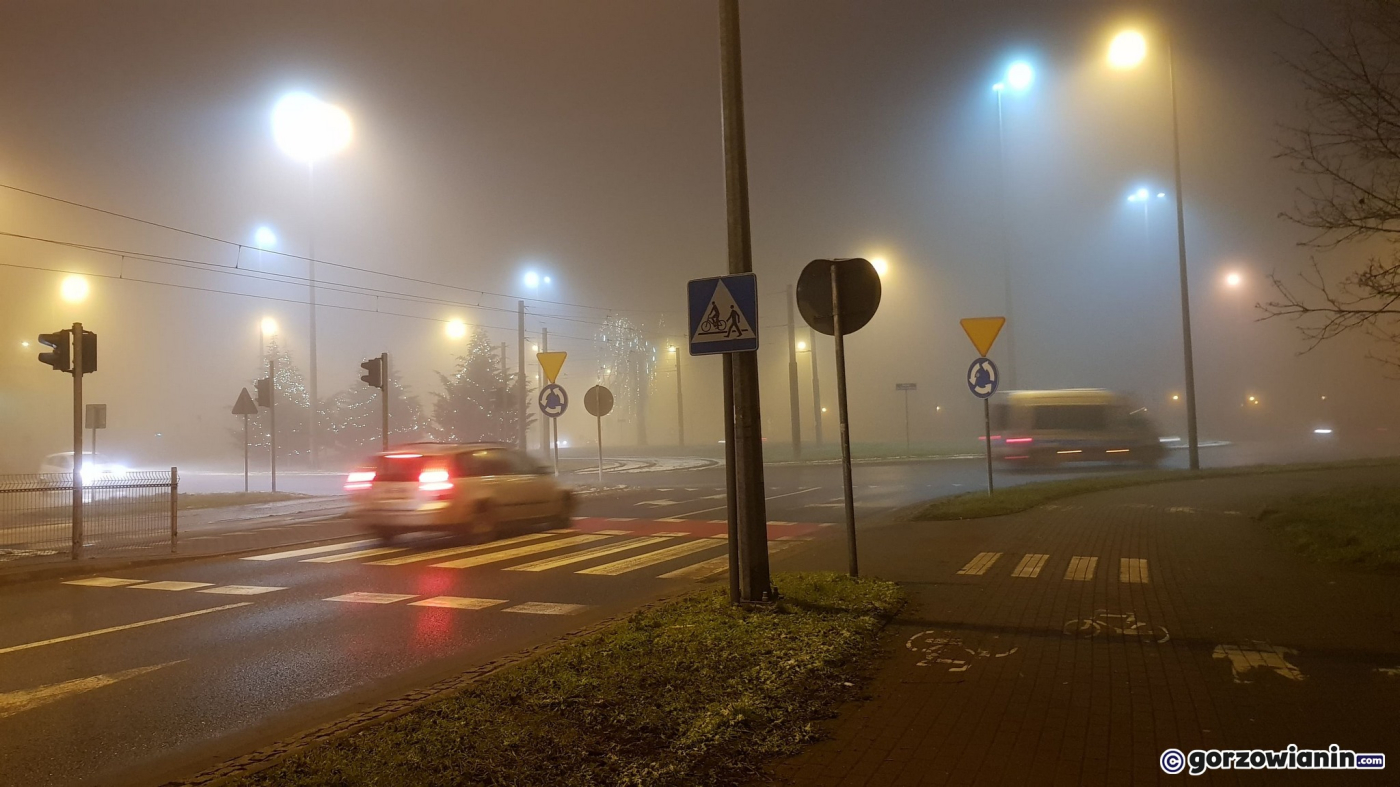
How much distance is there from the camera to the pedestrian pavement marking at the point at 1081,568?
871 centimetres

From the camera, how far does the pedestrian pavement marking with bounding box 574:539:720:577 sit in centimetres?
1055

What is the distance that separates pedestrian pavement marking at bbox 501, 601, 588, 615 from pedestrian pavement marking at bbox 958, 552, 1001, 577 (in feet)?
13.2

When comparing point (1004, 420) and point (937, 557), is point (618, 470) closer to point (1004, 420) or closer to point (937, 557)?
point (1004, 420)

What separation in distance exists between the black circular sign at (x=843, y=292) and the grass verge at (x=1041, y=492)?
730 cm

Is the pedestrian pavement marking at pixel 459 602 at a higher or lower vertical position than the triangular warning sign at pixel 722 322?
lower

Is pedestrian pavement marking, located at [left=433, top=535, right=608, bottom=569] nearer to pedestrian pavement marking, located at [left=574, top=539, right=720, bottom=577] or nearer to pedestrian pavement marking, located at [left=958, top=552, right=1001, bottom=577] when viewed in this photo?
pedestrian pavement marking, located at [left=574, top=539, right=720, bottom=577]

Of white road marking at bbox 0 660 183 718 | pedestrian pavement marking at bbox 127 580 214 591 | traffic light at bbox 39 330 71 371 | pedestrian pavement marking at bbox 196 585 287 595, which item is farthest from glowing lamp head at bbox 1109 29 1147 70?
traffic light at bbox 39 330 71 371

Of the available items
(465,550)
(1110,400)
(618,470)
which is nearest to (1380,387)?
(1110,400)

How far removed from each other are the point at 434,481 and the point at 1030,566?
8657 millimetres

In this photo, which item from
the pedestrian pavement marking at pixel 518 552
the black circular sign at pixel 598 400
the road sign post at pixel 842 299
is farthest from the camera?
the black circular sign at pixel 598 400

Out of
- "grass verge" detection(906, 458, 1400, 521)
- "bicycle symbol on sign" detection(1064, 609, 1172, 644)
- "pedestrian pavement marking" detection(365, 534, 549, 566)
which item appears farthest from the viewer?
"grass verge" detection(906, 458, 1400, 521)

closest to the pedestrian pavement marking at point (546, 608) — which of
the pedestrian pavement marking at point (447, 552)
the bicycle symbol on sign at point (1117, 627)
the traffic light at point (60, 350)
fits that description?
the pedestrian pavement marking at point (447, 552)

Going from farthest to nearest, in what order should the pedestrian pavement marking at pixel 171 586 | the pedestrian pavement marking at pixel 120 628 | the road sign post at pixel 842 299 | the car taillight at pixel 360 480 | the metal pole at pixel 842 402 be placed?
the car taillight at pixel 360 480 → the pedestrian pavement marking at pixel 171 586 → the road sign post at pixel 842 299 → the metal pole at pixel 842 402 → the pedestrian pavement marking at pixel 120 628

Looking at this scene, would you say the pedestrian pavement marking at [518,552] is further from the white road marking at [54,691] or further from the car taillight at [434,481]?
the white road marking at [54,691]
